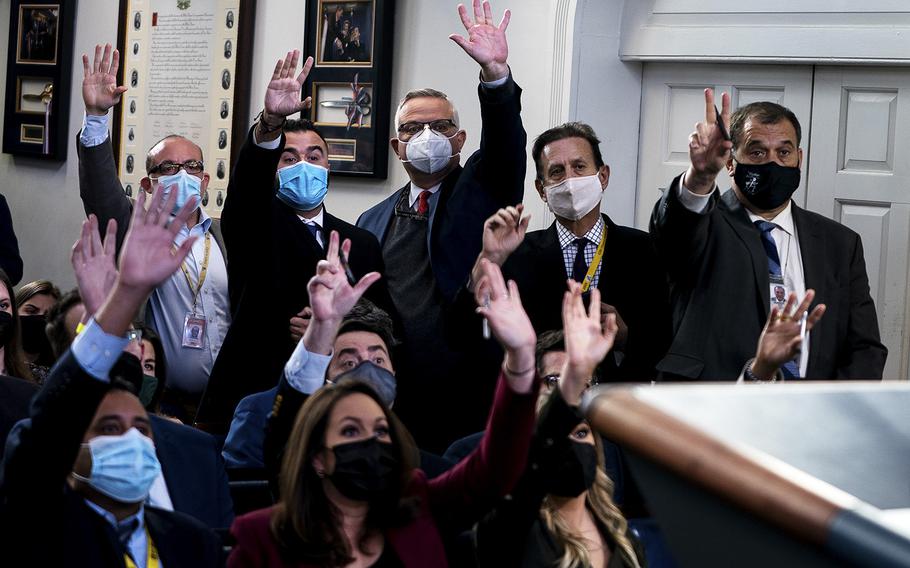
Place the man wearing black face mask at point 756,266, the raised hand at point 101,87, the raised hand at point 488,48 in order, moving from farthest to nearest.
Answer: the raised hand at point 101,87 → the raised hand at point 488,48 → the man wearing black face mask at point 756,266

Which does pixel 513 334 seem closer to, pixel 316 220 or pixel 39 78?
pixel 316 220

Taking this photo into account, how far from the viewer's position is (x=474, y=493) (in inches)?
102

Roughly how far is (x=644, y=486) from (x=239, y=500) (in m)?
2.76

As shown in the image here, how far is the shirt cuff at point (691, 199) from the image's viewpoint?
A: 339cm

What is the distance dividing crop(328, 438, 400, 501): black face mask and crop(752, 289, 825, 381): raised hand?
93 cm

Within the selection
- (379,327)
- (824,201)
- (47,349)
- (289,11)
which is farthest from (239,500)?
(289,11)

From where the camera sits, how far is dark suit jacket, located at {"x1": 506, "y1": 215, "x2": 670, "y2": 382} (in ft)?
11.8

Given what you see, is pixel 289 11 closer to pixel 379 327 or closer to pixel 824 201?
pixel 824 201

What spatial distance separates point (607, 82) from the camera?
17.2 feet

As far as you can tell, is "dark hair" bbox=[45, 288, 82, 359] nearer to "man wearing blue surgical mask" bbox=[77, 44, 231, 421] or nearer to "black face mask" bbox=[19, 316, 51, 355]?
"man wearing blue surgical mask" bbox=[77, 44, 231, 421]

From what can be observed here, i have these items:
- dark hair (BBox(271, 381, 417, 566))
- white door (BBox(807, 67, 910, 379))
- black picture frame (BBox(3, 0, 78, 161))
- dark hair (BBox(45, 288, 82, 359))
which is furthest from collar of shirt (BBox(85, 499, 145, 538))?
black picture frame (BBox(3, 0, 78, 161))

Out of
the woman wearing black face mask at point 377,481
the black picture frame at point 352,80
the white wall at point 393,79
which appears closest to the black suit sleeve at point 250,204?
the woman wearing black face mask at point 377,481

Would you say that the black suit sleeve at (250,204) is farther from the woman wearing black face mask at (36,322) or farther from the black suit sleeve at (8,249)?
the black suit sleeve at (8,249)

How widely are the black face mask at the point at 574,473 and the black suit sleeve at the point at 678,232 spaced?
87 cm
